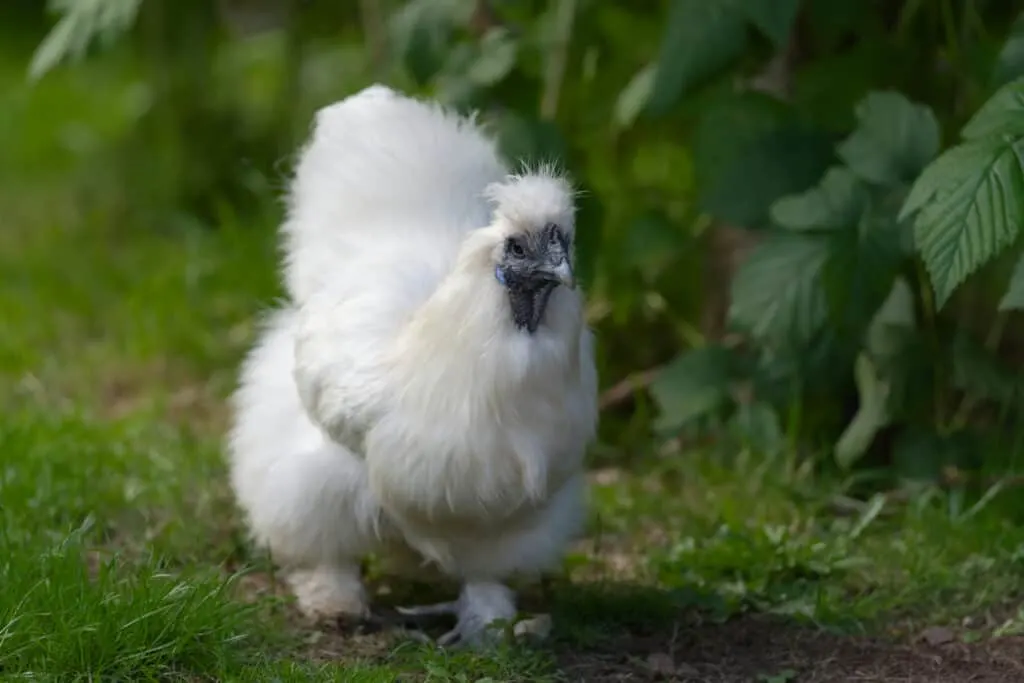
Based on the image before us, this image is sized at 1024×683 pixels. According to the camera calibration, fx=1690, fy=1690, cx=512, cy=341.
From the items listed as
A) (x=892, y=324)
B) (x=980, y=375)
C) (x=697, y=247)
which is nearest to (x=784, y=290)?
(x=892, y=324)

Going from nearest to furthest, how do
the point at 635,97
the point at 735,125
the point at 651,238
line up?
1. the point at 735,125
2. the point at 635,97
3. the point at 651,238

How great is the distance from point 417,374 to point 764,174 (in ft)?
5.00

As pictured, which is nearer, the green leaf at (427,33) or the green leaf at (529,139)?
the green leaf at (529,139)

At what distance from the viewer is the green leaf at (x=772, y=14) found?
4262 mm

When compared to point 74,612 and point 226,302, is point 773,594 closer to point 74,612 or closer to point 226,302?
point 74,612

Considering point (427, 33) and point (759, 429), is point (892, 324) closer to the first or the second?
point (759, 429)

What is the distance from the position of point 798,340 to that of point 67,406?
247cm

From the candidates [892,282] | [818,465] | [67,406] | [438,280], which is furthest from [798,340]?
[67,406]

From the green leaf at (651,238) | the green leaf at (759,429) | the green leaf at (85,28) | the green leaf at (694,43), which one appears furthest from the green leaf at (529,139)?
the green leaf at (85,28)

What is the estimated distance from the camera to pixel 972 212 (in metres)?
3.65

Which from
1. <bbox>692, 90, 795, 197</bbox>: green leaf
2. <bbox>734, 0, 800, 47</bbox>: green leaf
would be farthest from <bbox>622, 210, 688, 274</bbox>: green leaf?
<bbox>734, 0, 800, 47</bbox>: green leaf

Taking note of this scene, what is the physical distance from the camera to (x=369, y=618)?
412 cm

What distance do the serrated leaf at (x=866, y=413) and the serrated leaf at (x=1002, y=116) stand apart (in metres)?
1.13

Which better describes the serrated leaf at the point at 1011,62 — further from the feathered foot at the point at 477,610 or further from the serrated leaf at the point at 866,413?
the feathered foot at the point at 477,610
